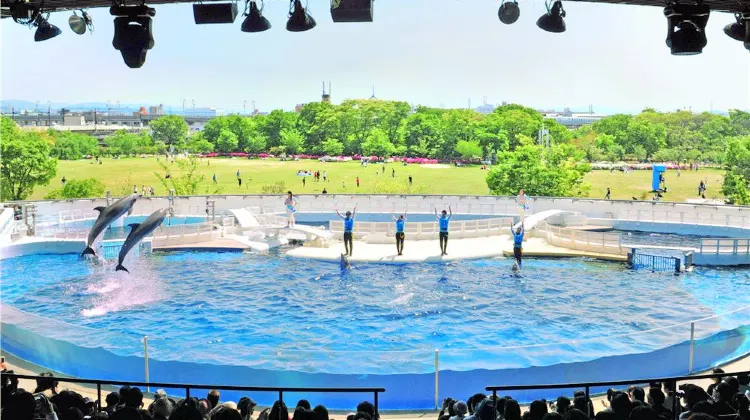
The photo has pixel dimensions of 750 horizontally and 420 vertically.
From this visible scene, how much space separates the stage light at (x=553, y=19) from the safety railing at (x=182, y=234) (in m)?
17.9

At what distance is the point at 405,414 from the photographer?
10.4 m

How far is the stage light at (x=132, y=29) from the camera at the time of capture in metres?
12.4

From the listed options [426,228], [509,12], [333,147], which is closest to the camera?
[509,12]

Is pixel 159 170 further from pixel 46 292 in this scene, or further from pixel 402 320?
pixel 402 320

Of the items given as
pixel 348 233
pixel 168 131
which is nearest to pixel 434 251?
pixel 348 233

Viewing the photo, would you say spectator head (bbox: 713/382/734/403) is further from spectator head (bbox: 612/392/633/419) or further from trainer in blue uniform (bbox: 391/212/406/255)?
trainer in blue uniform (bbox: 391/212/406/255)

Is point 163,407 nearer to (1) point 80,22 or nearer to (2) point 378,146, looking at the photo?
(1) point 80,22

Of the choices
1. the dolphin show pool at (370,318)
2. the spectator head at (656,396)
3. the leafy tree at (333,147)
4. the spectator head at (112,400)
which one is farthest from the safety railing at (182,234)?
the leafy tree at (333,147)

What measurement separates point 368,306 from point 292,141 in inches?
3477

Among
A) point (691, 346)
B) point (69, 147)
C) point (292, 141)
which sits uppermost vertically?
point (292, 141)

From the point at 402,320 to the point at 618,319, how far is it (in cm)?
518

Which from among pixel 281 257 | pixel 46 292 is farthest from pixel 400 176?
pixel 46 292

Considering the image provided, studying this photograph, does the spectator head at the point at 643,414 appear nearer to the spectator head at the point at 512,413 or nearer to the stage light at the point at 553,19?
the spectator head at the point at 512,413

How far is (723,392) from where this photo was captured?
23.0ft
